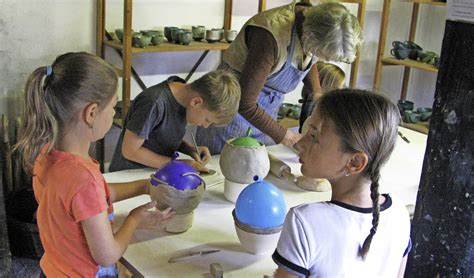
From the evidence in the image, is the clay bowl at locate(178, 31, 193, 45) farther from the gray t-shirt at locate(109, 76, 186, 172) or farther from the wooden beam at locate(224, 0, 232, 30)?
the gray t-shirt at locate(109, 76, 186, 172)

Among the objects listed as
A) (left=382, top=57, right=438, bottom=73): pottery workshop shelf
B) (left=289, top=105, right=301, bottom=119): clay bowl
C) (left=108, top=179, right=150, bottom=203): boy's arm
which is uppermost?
(left=382, top=57, right=438, bottom=73): pottery workshop shelf

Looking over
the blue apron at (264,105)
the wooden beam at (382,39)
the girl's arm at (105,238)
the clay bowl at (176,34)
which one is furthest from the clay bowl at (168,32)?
the girl's arm at (105,238)

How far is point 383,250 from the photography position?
1.10 m

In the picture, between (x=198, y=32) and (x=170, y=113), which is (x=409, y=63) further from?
(x=170, y=113)

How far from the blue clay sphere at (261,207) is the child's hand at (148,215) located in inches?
7.3

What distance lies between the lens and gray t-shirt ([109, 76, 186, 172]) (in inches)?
72.7

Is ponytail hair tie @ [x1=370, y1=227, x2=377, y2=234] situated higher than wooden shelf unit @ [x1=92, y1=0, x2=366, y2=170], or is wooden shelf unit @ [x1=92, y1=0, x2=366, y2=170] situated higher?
wooden shelf unit @ [x1=92, y1=0, x2=366, y2=170]

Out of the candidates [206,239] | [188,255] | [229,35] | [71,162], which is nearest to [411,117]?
[229,35]

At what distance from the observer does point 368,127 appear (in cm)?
105

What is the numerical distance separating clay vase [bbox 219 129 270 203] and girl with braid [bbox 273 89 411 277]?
521 mm

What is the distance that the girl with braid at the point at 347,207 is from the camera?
1031mm

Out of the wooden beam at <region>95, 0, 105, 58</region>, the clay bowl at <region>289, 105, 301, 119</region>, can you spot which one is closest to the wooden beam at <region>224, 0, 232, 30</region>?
the clay bowl at <region>289, 105, 301, 119</region>

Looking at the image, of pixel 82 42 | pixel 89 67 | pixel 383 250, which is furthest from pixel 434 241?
pixel 82 42

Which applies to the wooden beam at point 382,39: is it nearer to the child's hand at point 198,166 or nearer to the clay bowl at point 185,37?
the clay bowl at point 185,37
